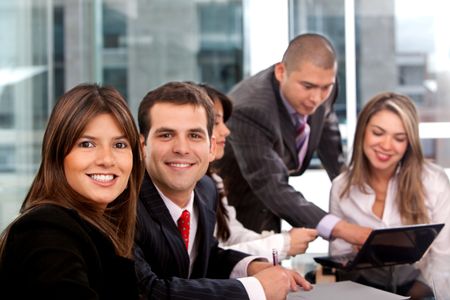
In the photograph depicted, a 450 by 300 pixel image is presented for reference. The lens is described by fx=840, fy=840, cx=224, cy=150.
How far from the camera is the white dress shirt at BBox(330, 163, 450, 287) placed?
8.06 feet

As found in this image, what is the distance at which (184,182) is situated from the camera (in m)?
1.85

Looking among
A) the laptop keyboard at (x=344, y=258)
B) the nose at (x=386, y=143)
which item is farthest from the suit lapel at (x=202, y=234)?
the nose at (x=386, y=143)

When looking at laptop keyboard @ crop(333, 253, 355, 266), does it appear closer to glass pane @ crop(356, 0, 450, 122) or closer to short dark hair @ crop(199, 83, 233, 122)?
short dark hair @ crop(199, 83, 233, 122)

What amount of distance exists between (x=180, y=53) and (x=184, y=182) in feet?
8.93

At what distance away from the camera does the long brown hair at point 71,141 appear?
144 cm

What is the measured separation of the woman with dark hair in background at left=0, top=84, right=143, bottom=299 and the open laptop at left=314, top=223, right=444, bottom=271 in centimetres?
76

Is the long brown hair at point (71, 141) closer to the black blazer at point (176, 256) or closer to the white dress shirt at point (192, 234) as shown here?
the black blazer at point (176, 256)

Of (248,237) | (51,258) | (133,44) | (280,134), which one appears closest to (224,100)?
(280,134)

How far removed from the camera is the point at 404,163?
8.39 ft

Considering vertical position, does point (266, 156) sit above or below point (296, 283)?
above

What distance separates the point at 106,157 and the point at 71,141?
0.24ft

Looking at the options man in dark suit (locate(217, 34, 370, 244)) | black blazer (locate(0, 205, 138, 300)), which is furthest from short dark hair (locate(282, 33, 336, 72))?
black blazer (locate(0, 205, 138, 300))

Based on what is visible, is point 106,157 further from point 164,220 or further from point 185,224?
point 185,224

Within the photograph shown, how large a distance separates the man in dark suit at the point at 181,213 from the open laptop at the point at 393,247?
36 centimetres
